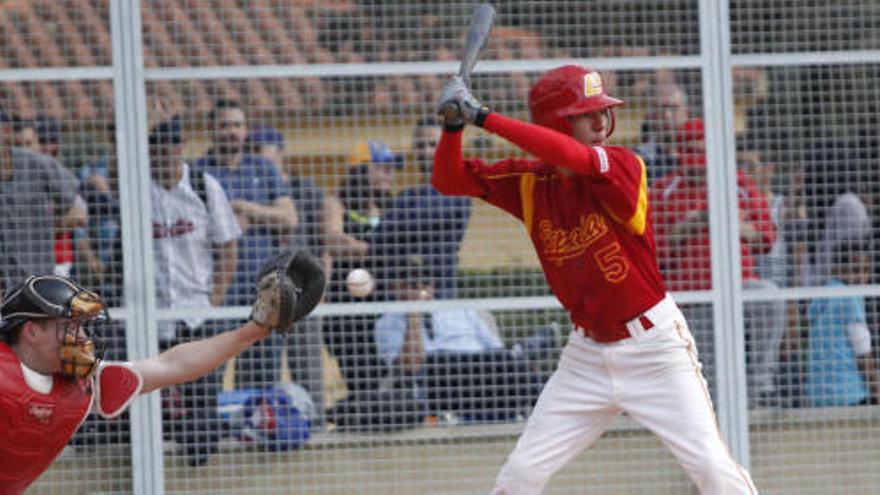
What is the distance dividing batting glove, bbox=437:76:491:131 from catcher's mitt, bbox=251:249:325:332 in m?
0.89

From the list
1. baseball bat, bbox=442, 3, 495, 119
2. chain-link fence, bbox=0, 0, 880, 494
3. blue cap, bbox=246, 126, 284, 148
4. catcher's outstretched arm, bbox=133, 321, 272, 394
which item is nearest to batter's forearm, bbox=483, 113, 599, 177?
baseball bat, bbox=442, 3, 495, 119

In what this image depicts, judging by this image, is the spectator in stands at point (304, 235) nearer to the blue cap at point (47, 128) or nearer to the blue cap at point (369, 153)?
the blue cap at point (369, 153)

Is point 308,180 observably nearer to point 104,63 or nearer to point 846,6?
point 104,63

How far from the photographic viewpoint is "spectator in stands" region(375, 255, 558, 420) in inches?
314

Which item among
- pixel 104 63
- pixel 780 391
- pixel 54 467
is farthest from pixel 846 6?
pixel 54 467

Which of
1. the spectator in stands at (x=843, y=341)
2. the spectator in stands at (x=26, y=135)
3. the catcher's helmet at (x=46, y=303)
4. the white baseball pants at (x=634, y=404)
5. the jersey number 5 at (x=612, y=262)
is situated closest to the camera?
the catcher's helmet at (x=46, y=303)

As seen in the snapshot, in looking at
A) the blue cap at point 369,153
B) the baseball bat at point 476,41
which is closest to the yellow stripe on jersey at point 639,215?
the baseball bat at point 476,41

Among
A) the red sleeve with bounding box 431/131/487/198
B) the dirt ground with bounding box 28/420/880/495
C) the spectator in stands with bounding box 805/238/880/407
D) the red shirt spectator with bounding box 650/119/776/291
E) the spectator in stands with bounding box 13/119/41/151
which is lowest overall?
the dirt ground with bounding box 28/420/880/495

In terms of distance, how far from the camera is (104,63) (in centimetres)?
784

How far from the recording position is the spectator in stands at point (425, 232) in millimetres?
7984

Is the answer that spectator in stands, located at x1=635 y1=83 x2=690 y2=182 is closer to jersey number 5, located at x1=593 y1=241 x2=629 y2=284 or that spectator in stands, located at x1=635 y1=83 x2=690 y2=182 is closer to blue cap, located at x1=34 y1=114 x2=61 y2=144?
jersey number 5, located at x1=593 y1=241 x2=629 y2=284

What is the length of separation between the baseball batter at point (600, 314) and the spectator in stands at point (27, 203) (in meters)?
2.29

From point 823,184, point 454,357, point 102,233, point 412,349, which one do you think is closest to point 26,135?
point 102,233

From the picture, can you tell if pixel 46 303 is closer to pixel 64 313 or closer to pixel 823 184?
pixel 64 313
